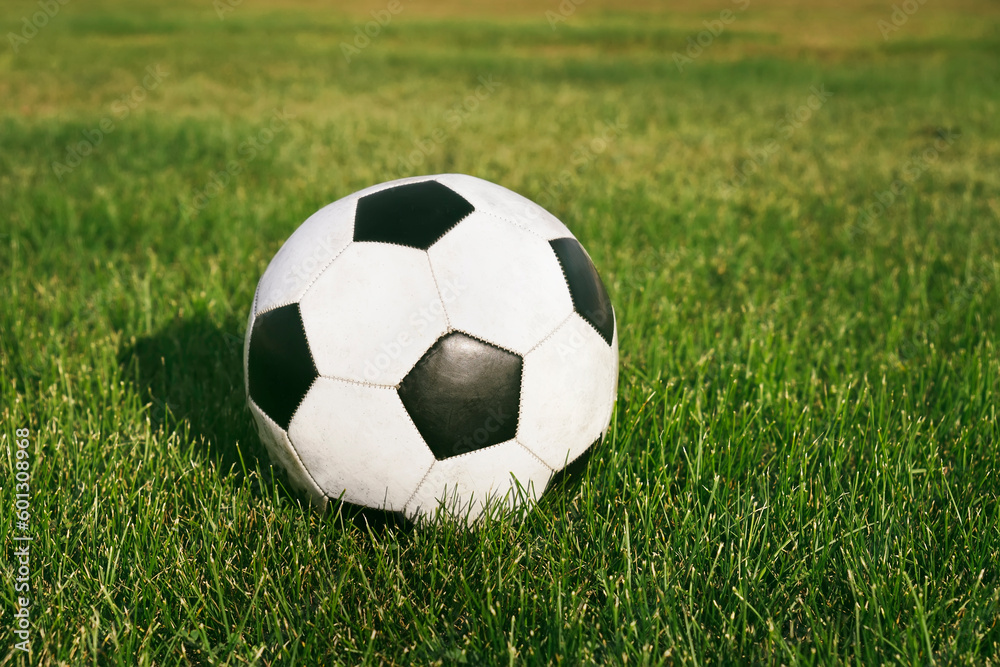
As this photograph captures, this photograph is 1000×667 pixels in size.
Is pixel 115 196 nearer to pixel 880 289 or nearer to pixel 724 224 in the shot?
pixel 724 224

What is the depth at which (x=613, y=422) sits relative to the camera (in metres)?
2.50

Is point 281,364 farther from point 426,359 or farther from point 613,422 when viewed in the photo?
point 613,422

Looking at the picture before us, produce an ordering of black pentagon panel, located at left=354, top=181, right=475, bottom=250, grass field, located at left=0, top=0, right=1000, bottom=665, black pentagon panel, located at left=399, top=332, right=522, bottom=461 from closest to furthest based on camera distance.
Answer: grass field, located at left=0, top=0, right=1000, bottom=665 < black pentagon panel, located at left=399, top=332, right=522, bottom=461 < black pentagon panel, located at left=354, top=181, right=475, bottom=250

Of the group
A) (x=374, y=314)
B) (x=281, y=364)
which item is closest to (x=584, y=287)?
(x=374, y=314)

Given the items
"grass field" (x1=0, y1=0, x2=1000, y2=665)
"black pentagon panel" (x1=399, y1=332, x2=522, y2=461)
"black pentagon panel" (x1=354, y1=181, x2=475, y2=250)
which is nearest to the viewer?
"grass field" (x1=0, y1=0, x2=1000, y2=665)

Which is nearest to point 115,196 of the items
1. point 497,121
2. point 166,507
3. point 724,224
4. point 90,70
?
point 166,507

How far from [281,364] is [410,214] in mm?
552

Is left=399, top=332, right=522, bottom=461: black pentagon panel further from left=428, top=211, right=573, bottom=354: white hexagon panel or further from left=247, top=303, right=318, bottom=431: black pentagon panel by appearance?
left=247, top=303, right=318, bottom=431: black pentagon panel

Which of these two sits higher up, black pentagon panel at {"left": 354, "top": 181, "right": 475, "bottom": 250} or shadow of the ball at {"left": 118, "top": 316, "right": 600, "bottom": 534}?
black pentagon panel at {"left": 354, "top": 181, "right": 475, "bottom": 250}

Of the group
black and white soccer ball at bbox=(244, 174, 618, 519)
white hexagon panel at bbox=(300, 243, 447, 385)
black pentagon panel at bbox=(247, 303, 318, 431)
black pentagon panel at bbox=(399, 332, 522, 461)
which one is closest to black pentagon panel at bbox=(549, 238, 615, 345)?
black and white soccer ball at bbox=(244, 174, 618, 519)

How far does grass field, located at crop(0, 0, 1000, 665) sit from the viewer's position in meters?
1.76

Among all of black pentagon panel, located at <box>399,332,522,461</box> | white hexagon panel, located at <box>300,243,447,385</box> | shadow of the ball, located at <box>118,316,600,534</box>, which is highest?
white hexagon panel, located at <box>300,243,447,385</box>

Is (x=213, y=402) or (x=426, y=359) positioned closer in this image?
(x=426, y=359)

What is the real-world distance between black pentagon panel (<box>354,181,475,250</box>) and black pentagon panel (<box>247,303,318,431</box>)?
31cm
